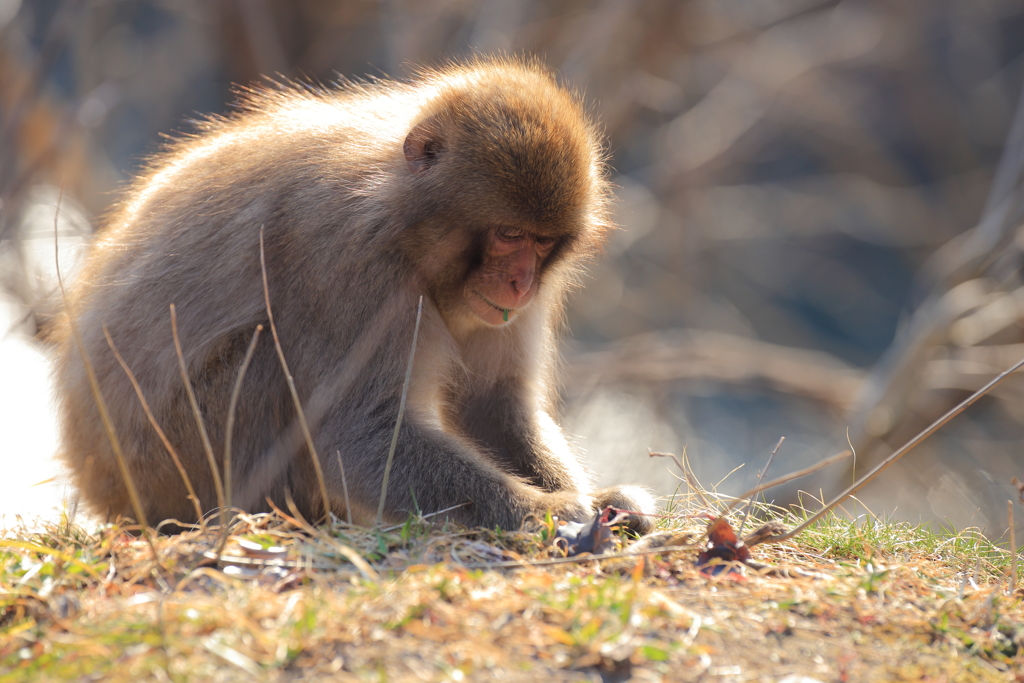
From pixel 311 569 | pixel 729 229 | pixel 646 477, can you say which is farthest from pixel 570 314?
pixel 311 569

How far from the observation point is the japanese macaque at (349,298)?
3.20 meters

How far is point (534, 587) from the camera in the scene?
2254 mm

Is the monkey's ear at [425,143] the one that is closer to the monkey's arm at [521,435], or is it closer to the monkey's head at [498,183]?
the monkey's head at [498,183]

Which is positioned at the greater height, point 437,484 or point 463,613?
point 463,613

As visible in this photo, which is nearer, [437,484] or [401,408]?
[401,408]

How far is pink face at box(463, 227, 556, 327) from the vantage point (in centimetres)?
329

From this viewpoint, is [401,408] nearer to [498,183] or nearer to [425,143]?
[498,183]

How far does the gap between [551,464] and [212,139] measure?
2059 millimetres

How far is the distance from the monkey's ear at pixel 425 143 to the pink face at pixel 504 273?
345 millimetres

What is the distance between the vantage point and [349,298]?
129 inches

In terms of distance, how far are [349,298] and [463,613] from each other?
59.0 inches

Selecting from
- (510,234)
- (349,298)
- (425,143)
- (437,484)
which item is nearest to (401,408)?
(437,484)

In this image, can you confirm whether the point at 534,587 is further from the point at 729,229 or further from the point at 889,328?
the point at 889,328

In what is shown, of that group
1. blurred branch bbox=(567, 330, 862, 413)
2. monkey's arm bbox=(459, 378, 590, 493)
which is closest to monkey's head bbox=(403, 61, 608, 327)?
monkey's arm bbox=(459, 378, 590, 493)
